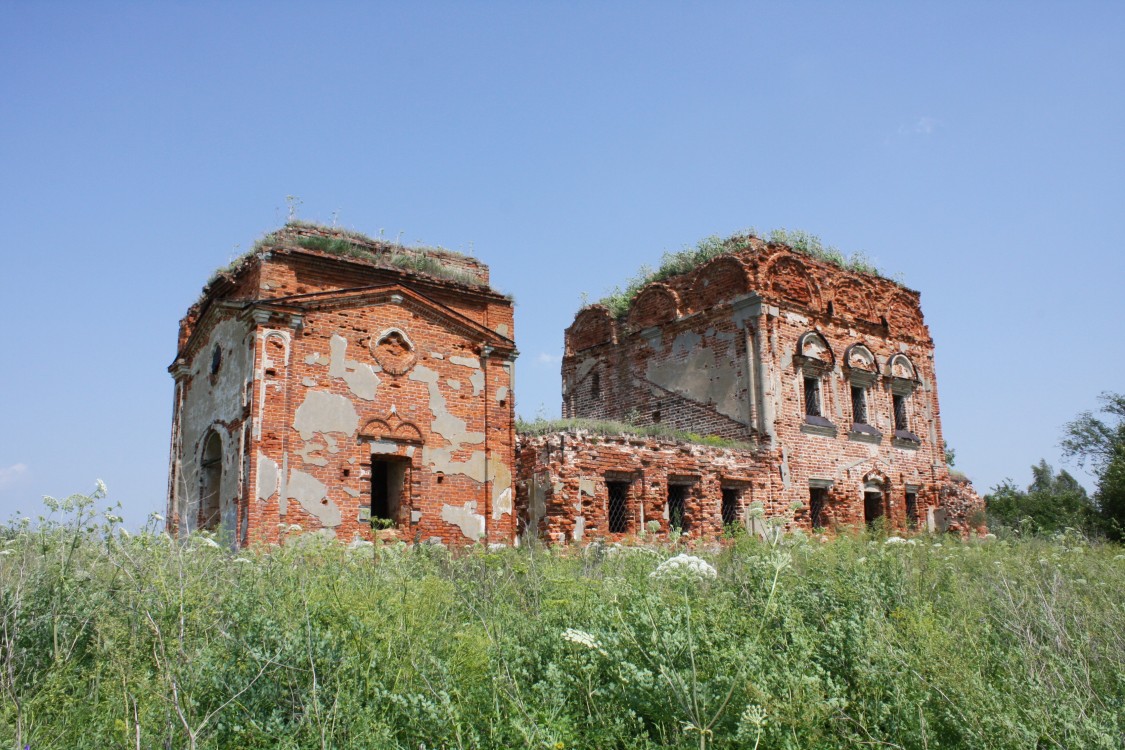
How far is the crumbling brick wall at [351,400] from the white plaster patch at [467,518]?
0.07ft

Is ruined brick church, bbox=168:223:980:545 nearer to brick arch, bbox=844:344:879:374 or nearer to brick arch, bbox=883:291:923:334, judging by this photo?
brick arch, bbox=844:344:879:374

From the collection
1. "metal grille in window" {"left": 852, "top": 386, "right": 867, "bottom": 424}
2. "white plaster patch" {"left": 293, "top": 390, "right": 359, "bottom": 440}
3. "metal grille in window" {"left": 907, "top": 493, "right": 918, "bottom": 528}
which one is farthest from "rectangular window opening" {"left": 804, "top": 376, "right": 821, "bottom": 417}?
"white plaster patch" {"left": 293, "top": 390, "right": 359, "bottom": 440}

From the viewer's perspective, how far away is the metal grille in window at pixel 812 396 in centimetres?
1969

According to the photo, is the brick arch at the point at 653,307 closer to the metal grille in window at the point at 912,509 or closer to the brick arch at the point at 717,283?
the brick arch at the point at 717,283

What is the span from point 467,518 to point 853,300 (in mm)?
13158

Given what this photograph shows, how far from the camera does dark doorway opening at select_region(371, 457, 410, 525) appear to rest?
525 inches

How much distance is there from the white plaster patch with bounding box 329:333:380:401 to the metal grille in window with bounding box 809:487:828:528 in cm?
1127

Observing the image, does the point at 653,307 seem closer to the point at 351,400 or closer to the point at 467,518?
the point at 467,518

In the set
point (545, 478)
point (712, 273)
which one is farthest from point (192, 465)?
point (712, 273)

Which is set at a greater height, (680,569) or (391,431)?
(391,431)

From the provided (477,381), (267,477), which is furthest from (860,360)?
(267,477)

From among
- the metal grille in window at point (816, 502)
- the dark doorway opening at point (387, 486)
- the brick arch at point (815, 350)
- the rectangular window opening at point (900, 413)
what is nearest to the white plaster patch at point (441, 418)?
the dark doorway opening at point (387, 486)

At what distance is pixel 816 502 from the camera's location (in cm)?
1925

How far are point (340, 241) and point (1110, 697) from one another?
12.5 meters
